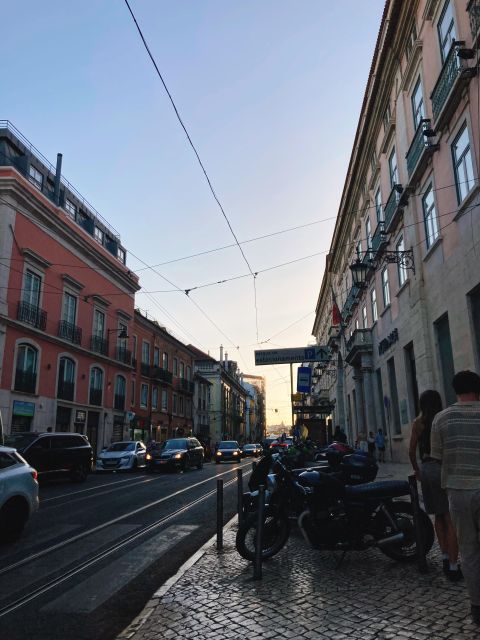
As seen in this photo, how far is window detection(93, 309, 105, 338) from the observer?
3412 cm

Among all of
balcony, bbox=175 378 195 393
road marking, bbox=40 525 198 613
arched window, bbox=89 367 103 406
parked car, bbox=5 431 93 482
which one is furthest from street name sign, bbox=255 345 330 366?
balcony, bbox=175 378 195 393

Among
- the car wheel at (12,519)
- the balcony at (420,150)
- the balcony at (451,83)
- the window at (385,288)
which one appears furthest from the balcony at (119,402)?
the car wheel at (12,519)

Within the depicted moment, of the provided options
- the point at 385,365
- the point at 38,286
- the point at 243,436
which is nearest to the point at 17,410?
the point at 38,286

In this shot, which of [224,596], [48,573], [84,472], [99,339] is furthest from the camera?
[99,339]

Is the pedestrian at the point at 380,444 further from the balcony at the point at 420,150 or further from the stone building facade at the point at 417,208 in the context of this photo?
the balcony at the point at 420,150

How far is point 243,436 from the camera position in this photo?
4210 inches

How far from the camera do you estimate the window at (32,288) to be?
2602 centimetres

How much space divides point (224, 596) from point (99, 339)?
31120 millimetres

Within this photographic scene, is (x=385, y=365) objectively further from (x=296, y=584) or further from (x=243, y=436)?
(x=243, y=436)

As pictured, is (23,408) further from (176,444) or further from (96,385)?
(96,385)

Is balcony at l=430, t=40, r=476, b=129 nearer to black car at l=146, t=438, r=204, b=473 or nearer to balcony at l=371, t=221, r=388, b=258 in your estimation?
balcony at l=371, t=221, r=388, b=258

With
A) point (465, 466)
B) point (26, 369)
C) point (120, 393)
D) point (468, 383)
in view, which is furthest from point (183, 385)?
point (465, 466)

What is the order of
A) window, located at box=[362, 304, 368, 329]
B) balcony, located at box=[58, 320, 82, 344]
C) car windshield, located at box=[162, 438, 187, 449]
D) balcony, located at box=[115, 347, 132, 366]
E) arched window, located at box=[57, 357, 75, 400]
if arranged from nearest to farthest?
car windshield, located at box=[162, 438, 187, 449] < window, located at box=[362, 304, 368, 329] < arched window, located at box=[57, 357, 75, 400] < balcony, located at box=[58, 320, 82, 344] < balcony, located at box=[115, 347, 132, 366]

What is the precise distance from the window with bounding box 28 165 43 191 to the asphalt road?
84.1 ft
